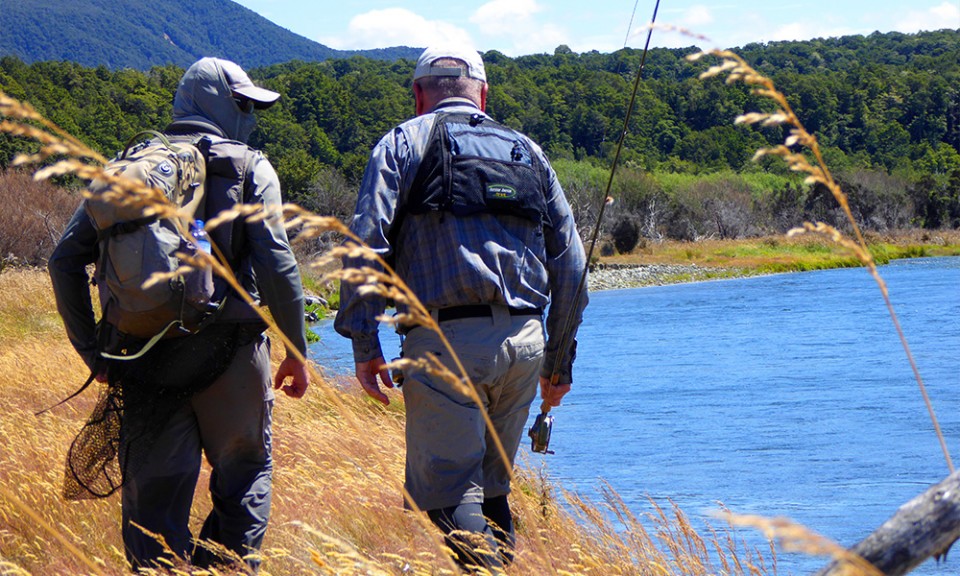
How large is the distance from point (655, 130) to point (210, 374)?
75.2 metres

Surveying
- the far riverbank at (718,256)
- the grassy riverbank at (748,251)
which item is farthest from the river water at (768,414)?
the grassy riverbank at (748,251)

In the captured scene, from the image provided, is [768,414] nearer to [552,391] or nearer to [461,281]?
[552,391]

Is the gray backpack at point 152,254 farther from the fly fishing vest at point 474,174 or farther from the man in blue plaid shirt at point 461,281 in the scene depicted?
the fly fishing vest at point 474,174

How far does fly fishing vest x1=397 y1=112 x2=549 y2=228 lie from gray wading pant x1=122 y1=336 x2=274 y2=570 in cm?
Answer: 67

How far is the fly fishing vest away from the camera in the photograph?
3.13 meters

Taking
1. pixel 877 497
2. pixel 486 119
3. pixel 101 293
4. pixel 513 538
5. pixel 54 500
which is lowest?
pixel 877 497

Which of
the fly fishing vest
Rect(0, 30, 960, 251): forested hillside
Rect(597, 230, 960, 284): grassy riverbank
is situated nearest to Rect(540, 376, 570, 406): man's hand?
the fly fishing vest

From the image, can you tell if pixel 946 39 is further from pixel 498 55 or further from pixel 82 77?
pixel 82 77

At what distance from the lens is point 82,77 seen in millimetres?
58500

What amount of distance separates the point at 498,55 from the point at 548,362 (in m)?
116

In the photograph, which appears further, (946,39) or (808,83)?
(946,39)

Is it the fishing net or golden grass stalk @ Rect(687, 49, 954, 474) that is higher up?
golden grass stalk @ Rect(687, 49, 954, 474)

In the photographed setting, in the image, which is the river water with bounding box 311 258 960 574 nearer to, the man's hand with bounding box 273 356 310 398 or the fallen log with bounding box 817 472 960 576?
the fallen log with bounding box 817 472 960 576

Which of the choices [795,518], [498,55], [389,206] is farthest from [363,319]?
[498,55]
